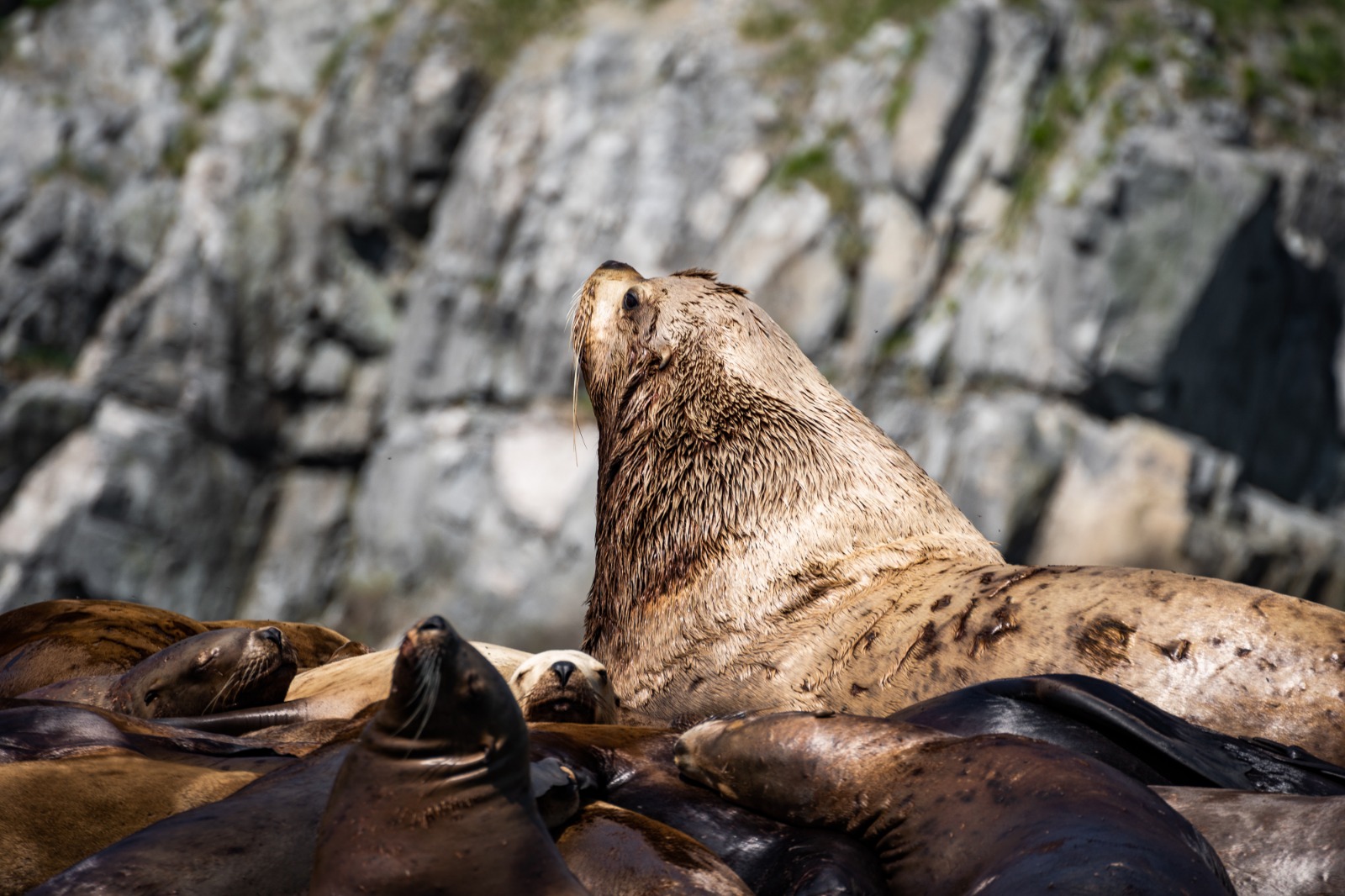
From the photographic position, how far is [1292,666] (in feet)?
13.2

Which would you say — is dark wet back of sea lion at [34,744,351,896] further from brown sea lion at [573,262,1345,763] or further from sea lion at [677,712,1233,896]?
brown sea lion at [573,262,1345,763]

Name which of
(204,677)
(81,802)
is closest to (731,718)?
(81,802)

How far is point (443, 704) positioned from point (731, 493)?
3069mm

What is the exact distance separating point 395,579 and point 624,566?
28.0 metres

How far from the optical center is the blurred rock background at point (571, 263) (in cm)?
2823

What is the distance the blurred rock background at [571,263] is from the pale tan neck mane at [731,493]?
22586 millimetres

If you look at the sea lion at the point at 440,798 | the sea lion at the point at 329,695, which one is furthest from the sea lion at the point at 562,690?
the sea lion at the point at 440,798

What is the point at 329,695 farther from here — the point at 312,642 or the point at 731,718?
the point at 731,718

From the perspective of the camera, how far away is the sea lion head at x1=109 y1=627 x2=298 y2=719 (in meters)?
5.36

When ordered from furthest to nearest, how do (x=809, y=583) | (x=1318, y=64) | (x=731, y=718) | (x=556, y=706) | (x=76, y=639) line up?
1. (x=1318, y=64)
2. (x=76, y=639)
3. (x=809, y=583)
4. (x=556, y=706)
5. (x=731, y=718)

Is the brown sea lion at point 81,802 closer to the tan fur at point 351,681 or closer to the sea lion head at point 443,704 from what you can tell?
the sea lion head at point 443,704

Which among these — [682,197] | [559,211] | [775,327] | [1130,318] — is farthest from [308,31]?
[775,327]

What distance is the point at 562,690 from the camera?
477 cm

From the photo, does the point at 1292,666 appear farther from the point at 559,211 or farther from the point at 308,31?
the point at 308,31
